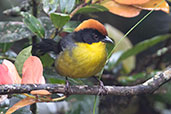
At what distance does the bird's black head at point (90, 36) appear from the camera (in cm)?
133

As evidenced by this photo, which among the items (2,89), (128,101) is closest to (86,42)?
(2,89)

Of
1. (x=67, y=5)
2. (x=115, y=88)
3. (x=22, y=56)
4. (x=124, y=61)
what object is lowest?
(x=115, y=88)

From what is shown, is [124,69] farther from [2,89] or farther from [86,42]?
[2,89]

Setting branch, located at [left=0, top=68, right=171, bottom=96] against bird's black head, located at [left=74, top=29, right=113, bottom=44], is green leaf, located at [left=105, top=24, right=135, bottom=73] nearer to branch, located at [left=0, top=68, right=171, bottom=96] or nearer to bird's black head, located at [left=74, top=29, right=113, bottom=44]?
bird's black head, located at [left=74, top=29, right=113, bottom=44]

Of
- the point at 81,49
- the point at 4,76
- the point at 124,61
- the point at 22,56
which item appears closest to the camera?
the point at 4,76

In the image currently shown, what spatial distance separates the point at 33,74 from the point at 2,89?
0.41 feet

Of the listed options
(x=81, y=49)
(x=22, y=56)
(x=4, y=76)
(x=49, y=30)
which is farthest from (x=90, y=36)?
(x=4, y=76)

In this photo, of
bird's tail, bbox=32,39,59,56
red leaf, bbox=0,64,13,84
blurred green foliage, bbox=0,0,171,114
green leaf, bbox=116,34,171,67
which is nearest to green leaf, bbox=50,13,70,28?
blurred green foliage, bbox=0,0,171,114

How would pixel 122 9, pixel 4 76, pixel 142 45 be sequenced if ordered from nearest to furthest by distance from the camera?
pixel 4 76, pixel 122 9, pixel 142 45

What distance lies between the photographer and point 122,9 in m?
1.23

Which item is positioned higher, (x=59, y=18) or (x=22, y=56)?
(x=59, y=18)

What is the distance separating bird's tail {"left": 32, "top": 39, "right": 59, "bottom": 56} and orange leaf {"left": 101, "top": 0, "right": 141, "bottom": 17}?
32 cm

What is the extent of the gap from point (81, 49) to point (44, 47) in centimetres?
21

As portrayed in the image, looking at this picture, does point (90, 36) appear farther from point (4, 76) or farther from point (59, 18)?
point (4, 76)
